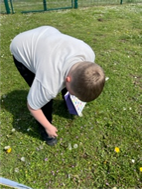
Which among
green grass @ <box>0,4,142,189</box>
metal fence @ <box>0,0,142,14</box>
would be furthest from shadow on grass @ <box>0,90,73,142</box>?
metal fence @ <box>0,0,142,14</box>

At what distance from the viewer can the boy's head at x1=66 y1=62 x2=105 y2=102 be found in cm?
156

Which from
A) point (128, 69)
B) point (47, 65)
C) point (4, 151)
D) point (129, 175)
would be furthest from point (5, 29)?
point (129, 175)

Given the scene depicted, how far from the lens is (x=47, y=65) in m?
1.69

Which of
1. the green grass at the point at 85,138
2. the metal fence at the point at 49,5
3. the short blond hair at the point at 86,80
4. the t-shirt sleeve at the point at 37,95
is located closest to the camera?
the short blond hair at the point at 86,80

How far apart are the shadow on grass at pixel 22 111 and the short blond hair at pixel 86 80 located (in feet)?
3.81

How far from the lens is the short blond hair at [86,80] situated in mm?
1560

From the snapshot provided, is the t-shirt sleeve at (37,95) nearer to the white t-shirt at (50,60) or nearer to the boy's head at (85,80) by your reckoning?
the white t-shirt at (50,60)

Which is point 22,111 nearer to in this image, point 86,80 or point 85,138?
point 85,138

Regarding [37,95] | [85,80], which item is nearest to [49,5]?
[37,95]

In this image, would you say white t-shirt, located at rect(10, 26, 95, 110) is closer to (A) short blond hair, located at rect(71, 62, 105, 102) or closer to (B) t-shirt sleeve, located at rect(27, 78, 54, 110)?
(B) t-shirt sleeve, located at rect(27, 78, 54, 110)

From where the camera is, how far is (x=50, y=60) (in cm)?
171

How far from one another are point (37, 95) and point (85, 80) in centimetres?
42

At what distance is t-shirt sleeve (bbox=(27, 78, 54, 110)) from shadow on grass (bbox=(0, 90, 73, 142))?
36.0 inches

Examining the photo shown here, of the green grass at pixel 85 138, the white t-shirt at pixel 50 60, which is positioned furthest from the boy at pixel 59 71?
the green grass at pixel 85 138
